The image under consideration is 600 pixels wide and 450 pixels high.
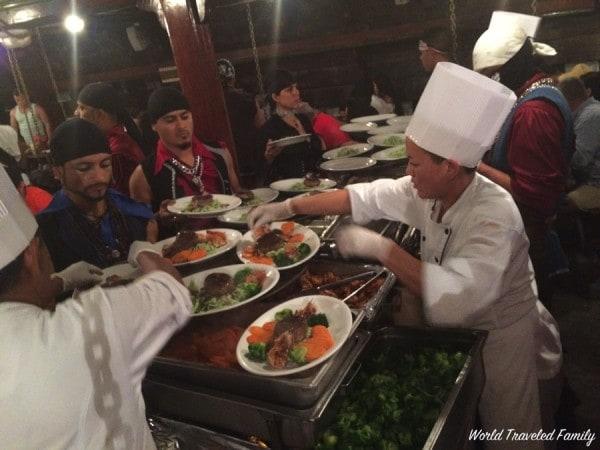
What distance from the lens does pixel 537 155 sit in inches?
118

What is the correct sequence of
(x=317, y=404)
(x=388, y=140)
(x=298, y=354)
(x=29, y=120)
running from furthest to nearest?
(x=29, y=120) < (x=388, y=140) < (x=298, y=354) < (x=317, y=404)

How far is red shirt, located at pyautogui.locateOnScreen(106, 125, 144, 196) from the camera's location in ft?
14.3

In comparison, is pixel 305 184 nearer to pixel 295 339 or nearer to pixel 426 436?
pixel 295 339

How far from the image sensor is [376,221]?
3104mm

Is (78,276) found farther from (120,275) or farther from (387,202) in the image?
(387,202)

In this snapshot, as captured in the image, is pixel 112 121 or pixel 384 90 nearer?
pixel 112 121

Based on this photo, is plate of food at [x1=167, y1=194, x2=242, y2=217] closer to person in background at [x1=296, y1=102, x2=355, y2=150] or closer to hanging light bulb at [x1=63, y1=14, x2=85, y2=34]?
person in background at [x1=296, y1=102, x2=355, y2=150]

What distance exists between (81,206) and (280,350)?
6.09ft

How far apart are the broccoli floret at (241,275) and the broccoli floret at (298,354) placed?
2.25 ft

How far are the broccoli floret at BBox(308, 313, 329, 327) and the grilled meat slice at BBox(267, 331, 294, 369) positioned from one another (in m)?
0.14

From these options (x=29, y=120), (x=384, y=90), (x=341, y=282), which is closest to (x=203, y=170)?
(x=341, y=282)

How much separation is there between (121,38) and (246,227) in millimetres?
8813

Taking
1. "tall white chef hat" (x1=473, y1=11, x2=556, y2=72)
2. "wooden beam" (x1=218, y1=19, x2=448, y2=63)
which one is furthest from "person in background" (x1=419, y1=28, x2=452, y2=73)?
"wooden beam" (x1=218, y1=19, x2=448, y2=63)

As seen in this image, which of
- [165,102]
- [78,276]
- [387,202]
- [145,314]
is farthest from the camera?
[165,102]
